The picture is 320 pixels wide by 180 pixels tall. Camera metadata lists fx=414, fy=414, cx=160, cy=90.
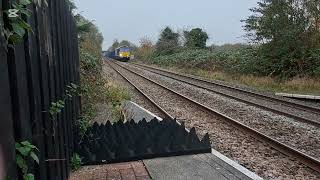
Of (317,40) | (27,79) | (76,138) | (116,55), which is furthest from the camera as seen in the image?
(116,55)

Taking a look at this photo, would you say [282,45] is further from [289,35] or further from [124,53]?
[124,53]

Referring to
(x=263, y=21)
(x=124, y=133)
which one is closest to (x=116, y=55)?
(x=263, y=21)

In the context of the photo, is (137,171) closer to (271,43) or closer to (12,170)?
(12,170)

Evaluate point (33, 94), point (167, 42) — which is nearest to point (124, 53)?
point (167, 42)

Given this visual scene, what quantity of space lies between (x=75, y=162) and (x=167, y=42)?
61631 millimetres

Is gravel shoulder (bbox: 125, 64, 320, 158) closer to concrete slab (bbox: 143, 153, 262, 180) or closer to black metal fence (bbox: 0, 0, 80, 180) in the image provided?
concrete slab (bbox: 143, 153, 262, 180)

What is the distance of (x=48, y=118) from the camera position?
3.21 metres

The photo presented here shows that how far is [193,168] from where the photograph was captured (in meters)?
5.10

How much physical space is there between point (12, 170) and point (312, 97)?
51.6 ft

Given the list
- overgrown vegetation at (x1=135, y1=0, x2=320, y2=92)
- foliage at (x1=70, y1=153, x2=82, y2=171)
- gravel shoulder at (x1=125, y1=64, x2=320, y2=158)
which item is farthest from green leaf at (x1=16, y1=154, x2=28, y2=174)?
overgrown vegetation at (x1=135, y1=0, x2=320, y2=92)

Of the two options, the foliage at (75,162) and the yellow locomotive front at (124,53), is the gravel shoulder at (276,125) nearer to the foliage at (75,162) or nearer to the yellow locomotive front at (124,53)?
the foliage at (75,162)

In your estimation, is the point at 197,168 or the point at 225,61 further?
the point at 225,61

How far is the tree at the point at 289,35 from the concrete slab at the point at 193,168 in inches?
727

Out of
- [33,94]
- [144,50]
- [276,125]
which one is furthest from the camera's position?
[144,50]
